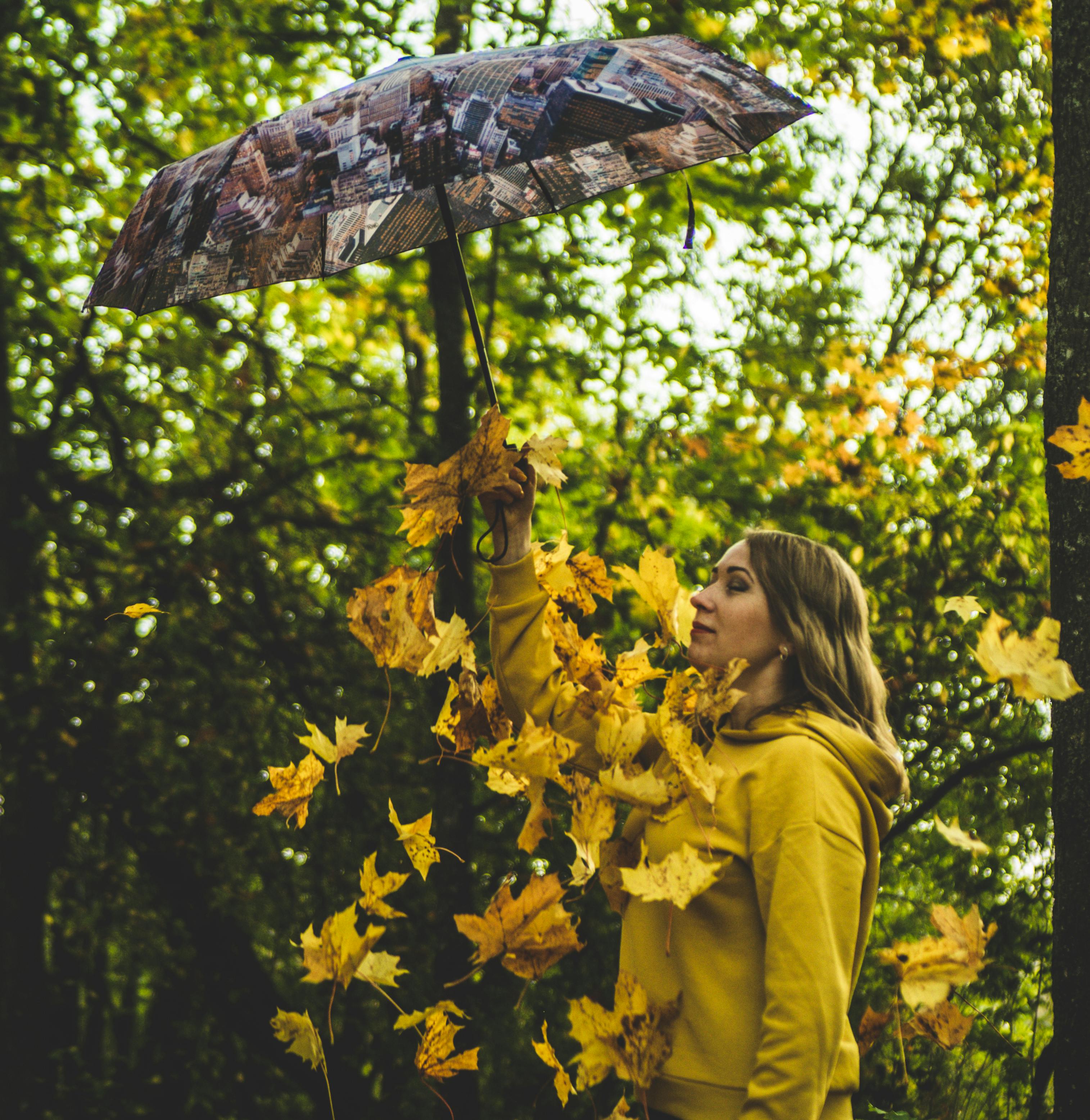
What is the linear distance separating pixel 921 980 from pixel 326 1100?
3.10 metres

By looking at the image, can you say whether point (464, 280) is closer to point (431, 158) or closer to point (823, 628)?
point (431, 158)

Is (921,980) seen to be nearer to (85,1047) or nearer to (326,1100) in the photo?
(326,1100)

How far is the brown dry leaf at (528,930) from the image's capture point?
1.62m

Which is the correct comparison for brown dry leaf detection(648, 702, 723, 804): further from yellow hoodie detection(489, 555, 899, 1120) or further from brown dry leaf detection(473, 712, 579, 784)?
brown dry leaf detection(473, 712, 579, 784)

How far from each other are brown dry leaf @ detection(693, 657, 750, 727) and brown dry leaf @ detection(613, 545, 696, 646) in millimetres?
230

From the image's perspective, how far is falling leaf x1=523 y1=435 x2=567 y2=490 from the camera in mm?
1608

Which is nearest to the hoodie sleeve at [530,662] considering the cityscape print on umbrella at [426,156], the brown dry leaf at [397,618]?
the brown dry leaf at [397,618]

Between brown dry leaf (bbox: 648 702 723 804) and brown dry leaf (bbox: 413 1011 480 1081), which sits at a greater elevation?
brown dry leaf (bbox: 648 702 723 804)

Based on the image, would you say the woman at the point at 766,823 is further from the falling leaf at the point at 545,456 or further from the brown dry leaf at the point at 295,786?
the brown dry leaf at the point at 295,786

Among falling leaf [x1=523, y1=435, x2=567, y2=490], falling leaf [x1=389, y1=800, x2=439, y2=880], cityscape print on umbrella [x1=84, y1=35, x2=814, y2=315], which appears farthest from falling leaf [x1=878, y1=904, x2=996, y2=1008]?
cityscape print on umbrella [x1=84, y1=35, x2=814, y2=315]

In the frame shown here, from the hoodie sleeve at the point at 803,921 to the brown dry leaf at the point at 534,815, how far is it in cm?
36

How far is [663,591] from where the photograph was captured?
177 cm

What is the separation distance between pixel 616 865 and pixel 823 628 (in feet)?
1.85

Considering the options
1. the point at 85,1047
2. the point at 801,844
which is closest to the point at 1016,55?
the point at 801,844
